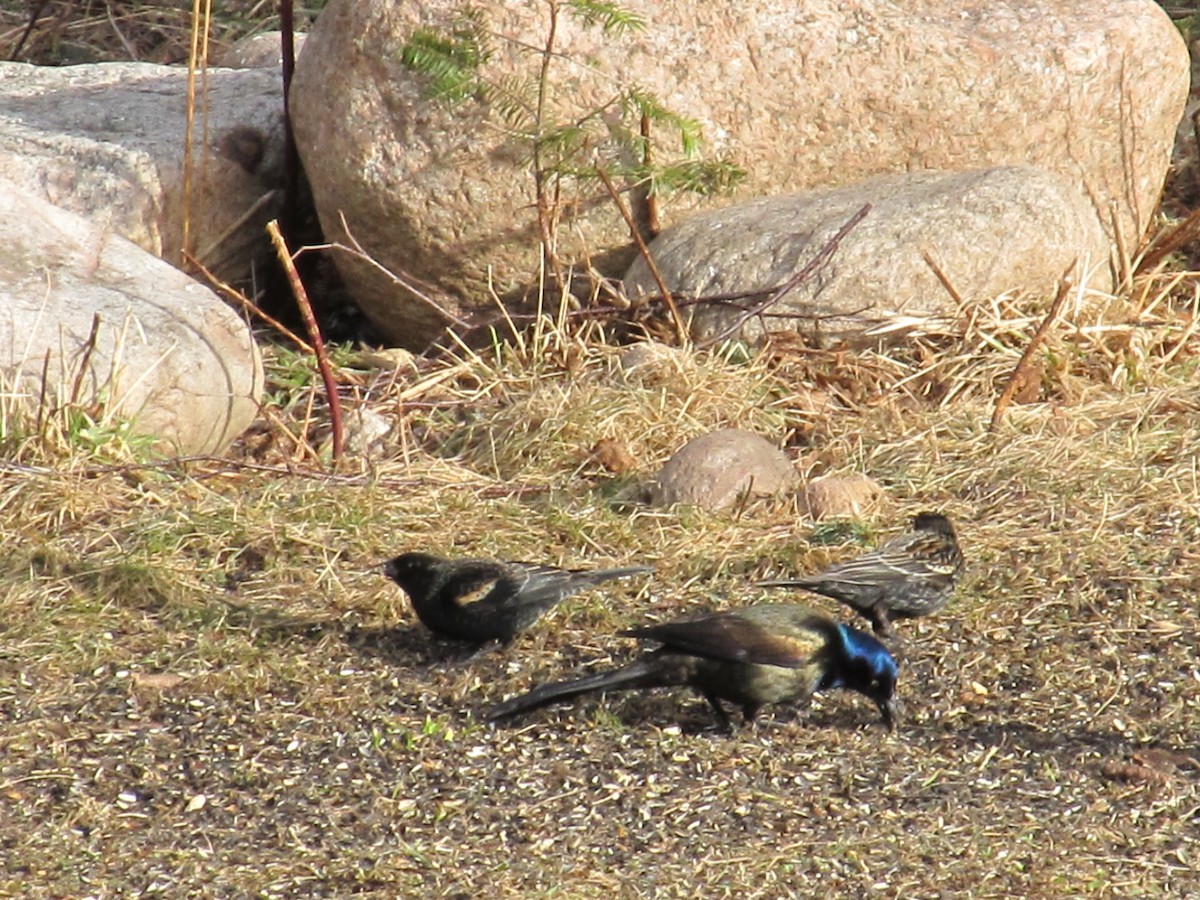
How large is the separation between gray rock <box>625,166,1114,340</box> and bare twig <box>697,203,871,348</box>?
0.03 m

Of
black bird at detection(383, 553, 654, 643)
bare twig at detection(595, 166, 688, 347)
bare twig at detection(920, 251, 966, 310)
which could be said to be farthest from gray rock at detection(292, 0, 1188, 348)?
black bird at detection(383, 553, 654, 643)

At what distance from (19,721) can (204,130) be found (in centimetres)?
354

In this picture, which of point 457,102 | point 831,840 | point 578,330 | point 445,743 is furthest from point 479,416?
point 831,840

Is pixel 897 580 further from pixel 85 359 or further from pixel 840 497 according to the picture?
pixel 85 359

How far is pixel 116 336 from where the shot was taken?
6.18m

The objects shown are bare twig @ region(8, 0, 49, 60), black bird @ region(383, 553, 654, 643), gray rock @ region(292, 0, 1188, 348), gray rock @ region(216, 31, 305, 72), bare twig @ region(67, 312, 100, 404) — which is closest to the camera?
black bird @ region(383, 553, 654, 643)

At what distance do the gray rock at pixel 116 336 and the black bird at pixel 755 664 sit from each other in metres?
2.30

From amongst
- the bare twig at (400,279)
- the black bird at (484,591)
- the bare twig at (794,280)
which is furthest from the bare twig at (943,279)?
the black bird at (484,591)

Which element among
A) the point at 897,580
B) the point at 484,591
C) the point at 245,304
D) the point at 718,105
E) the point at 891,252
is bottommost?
the point at 245,304

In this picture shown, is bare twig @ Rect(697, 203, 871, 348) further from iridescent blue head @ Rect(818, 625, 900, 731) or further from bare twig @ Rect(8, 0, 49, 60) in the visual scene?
bare twig @ Rect(8, 0, 49, 60)

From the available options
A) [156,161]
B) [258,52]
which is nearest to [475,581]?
[156,161]

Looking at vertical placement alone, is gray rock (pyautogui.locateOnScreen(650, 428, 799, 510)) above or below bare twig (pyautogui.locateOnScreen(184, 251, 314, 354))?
above

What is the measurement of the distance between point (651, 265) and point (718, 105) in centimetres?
83

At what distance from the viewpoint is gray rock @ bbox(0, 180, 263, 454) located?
6039 millimetres
